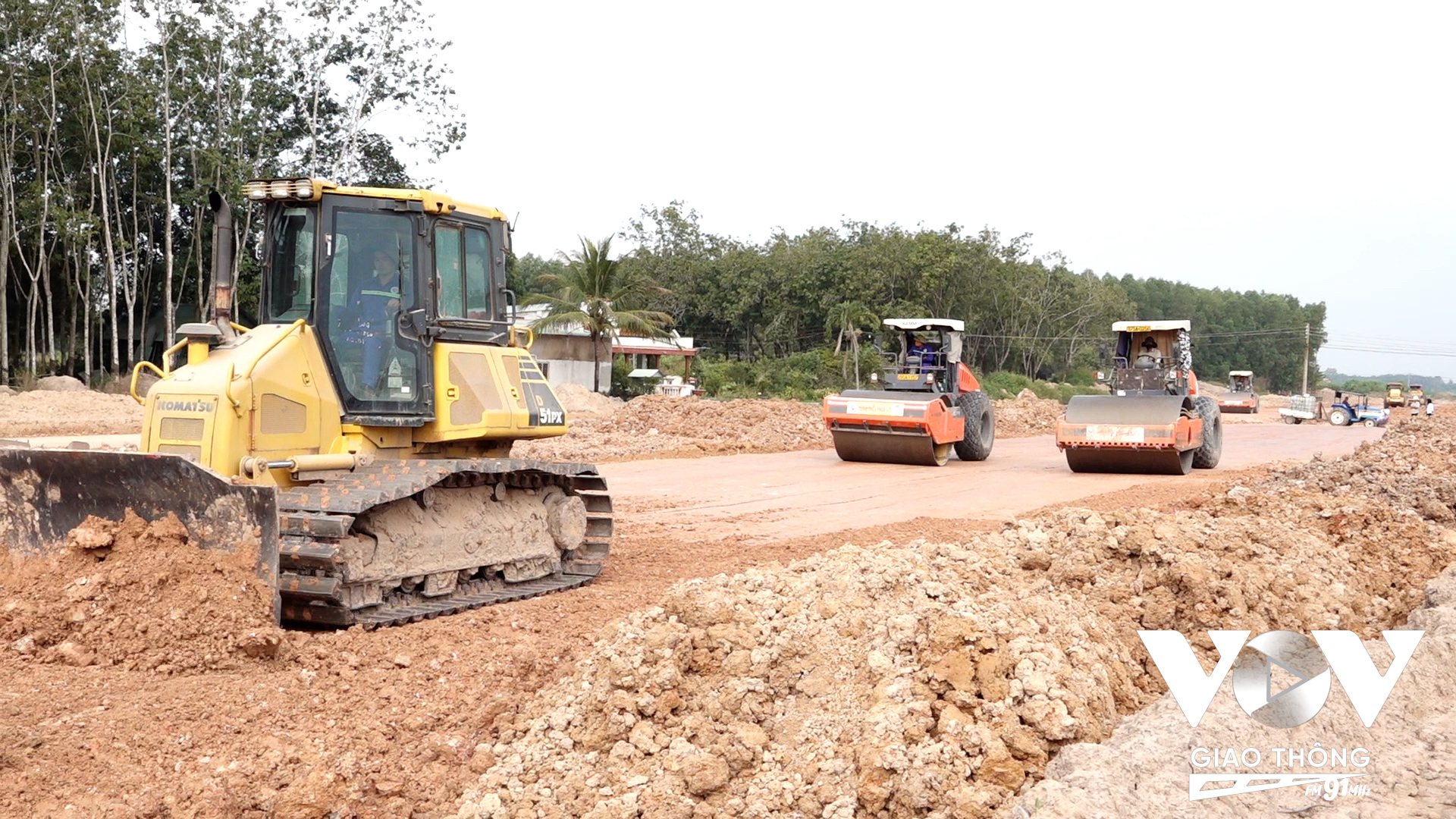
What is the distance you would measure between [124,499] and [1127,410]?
14619 mm

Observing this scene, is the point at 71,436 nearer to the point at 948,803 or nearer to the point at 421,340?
the point at 421,340

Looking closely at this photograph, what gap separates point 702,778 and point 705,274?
51709mm

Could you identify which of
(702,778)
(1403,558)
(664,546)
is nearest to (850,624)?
(702,778)

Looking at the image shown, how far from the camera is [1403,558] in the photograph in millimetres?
7836

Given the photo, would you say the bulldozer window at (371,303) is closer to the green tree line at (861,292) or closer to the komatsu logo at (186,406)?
the komatsu logo at (186,406)

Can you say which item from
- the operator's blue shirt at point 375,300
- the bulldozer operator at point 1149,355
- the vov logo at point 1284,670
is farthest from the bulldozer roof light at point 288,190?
the bulldozer operator at point 1149,355

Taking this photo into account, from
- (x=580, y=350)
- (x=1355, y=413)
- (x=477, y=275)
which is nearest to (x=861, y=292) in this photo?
(x=580, y=350)

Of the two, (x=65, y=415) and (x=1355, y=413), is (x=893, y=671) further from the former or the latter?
(x=1355, y=413)

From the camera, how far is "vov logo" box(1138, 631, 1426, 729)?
4559mm

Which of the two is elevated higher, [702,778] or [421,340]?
[421,340]

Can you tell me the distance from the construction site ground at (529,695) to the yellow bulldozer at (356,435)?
276 mm

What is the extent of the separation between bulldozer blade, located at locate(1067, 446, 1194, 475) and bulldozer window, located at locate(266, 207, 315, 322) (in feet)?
43.4

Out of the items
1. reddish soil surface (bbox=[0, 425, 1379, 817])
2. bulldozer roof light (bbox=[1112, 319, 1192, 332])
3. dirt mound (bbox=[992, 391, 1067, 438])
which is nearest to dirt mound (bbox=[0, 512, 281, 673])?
reddish soil surface (bbox=[0, 425, 1379, 817])

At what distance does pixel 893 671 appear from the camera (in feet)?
15.5
